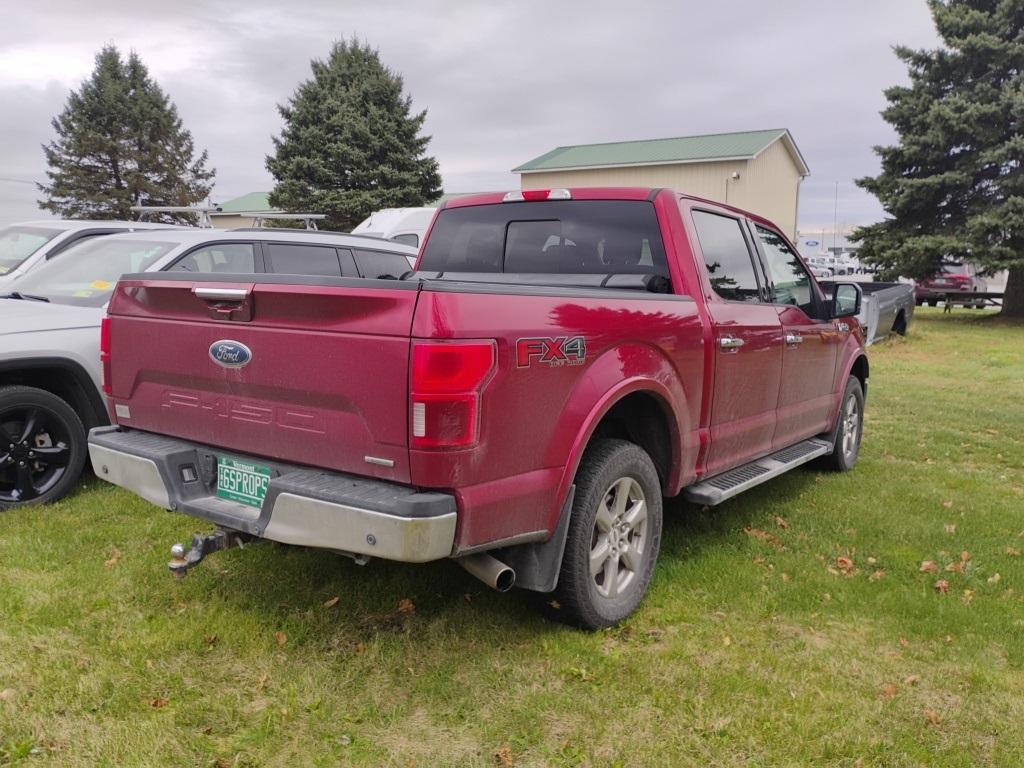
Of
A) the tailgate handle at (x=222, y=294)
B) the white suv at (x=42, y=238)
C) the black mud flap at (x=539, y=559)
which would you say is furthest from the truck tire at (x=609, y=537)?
the white suv at (x=42, y=238)

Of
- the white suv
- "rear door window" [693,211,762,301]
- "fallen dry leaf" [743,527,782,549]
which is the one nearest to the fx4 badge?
"rear door window" [693,211,762,301]

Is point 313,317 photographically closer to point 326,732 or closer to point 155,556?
point 326,732

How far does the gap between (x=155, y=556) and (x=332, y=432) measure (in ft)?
6.53

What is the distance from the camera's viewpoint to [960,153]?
812 inches

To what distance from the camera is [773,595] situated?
406 cm

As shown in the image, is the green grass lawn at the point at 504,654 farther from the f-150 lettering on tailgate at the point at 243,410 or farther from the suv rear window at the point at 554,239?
the suv rear window at the point at 554,239

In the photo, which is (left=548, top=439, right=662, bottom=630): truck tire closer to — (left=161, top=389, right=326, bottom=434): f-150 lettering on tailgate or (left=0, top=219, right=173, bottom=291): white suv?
(left=161, top=389, right=326, bottom=434): f-150 lettering on tailgate

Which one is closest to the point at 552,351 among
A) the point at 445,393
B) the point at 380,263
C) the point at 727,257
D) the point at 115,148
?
the point at 445,393

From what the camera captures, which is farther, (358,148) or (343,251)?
(358,148)

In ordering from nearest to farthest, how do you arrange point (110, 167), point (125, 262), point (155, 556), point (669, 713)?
point (669, 713), point (155, 556), point (125, 262), point (110, 167)

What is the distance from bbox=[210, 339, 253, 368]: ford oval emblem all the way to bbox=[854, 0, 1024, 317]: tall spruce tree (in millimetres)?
20189

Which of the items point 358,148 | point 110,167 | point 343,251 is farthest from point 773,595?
point 110,167

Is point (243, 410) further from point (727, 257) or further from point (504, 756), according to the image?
point (727, 257)

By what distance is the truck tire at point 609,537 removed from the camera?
11.1 feet
